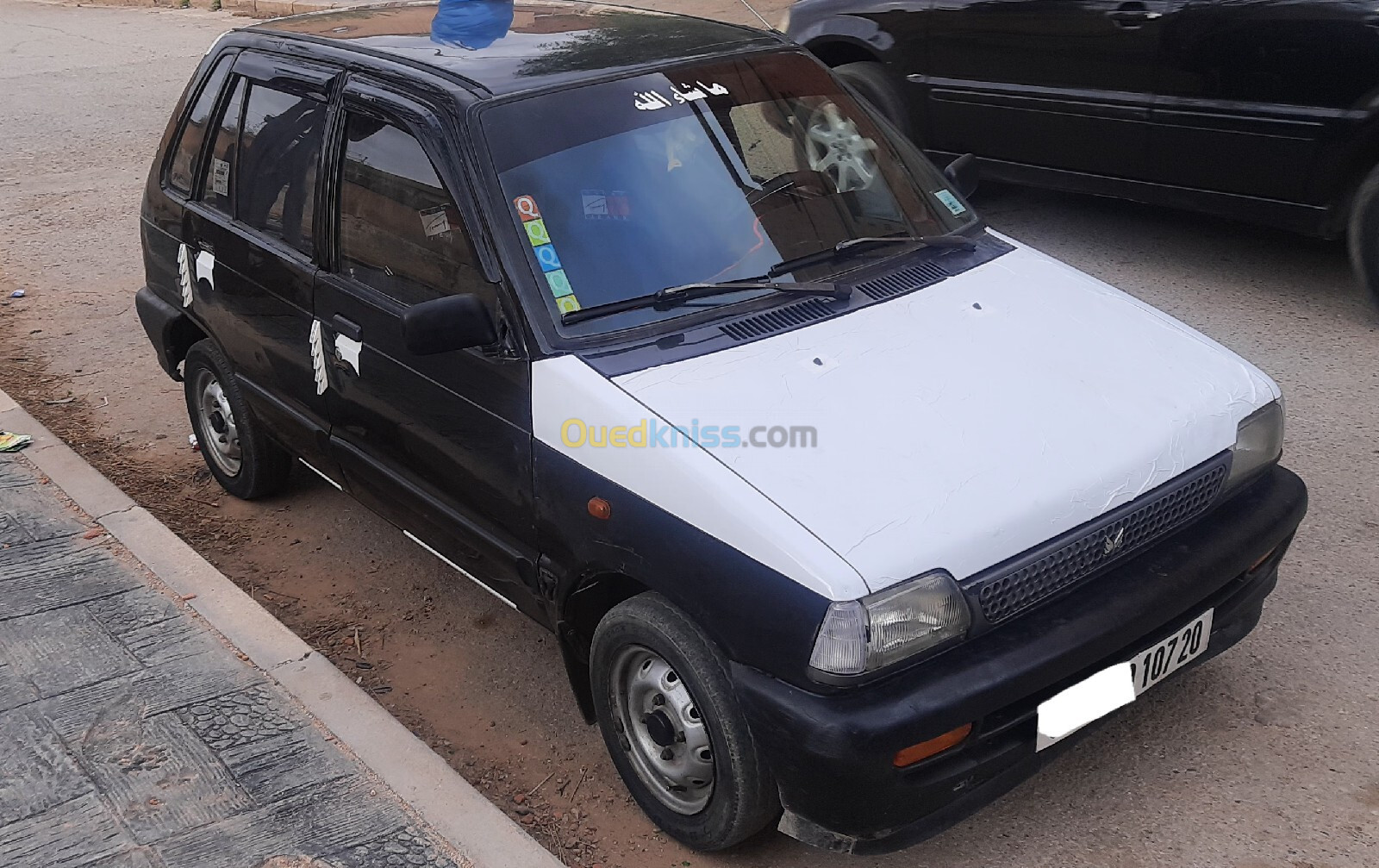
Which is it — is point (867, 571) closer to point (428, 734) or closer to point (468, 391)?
point (468, 391)

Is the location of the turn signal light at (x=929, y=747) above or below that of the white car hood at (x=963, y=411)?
below

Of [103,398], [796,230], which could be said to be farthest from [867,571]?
[103,398]

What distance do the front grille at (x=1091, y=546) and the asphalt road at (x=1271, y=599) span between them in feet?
2.37

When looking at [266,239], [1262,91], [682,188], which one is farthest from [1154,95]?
[266,239]

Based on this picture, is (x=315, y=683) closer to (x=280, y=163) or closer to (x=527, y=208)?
(x=527, y=208)

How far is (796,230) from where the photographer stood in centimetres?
359

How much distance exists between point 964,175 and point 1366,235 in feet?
8.34

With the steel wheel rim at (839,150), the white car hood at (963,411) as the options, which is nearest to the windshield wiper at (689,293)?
the white car hood at (963,411)

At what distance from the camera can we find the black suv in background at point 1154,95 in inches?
222

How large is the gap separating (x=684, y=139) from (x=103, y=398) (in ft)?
13.3

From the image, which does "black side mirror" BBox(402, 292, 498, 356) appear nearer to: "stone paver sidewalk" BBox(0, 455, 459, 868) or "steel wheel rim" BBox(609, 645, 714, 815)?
"steel wheel rim" BBox(609, 645, 714, 815)

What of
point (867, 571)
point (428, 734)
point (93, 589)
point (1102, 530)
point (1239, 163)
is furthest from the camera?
point (1239, 163)

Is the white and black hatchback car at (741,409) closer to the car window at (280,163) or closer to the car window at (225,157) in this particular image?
the car window at (280,163)

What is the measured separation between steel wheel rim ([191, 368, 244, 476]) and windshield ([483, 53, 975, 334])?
220cm
